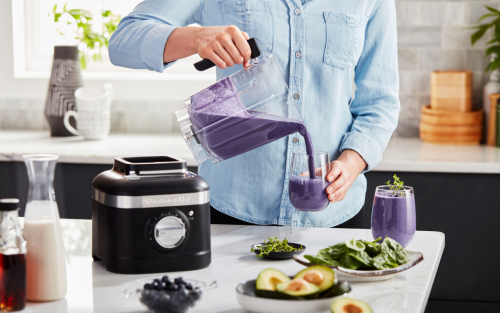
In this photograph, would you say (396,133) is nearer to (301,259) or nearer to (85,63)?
(85,63)

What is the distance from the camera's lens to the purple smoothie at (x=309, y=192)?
1.19 metres

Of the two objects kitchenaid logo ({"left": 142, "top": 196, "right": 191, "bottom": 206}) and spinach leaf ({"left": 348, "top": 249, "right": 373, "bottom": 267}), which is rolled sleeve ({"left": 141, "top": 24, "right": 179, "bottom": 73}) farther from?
spinach leaf ({"left": 348, "top": 249, "right": 373, "bottom": 267})

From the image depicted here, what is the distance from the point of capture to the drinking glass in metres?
1.18

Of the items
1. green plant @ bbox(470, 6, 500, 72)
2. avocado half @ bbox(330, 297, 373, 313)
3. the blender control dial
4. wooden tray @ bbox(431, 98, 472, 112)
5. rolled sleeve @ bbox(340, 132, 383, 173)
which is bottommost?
avocado half @ bbox(330, 297, 373, 313)

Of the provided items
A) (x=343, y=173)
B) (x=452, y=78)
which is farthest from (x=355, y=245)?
(x=452, y=78)

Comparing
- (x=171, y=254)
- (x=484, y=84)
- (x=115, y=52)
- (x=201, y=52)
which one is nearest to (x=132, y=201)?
(x=171, y=254)

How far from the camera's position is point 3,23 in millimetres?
2979

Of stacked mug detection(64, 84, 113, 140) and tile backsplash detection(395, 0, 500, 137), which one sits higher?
tile backsplash detection(395, 0, 500, 137)

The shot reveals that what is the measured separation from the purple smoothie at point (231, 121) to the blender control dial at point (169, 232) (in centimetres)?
23

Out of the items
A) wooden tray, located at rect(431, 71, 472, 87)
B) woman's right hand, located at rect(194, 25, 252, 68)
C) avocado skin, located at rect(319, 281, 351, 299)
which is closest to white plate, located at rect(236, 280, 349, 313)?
avocado skin, located at rect(319, 281, 351, 299)

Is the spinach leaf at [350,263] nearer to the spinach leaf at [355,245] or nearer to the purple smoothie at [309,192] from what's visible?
the spinach leaf at [355,245]

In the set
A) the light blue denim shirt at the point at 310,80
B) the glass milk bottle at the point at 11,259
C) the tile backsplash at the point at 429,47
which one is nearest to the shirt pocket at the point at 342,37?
the light blue denim shirt at the point at 310,80

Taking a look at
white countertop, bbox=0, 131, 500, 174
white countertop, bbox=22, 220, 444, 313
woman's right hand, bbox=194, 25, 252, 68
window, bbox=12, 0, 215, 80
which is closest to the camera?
white countertop, bbox=22, 220, 444, 313

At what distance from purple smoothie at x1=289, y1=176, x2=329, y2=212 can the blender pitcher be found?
0.10 m
